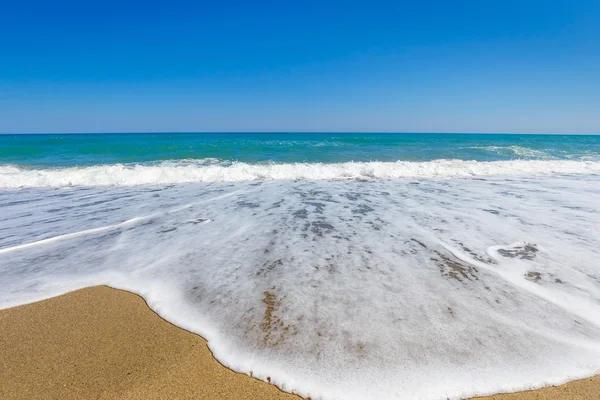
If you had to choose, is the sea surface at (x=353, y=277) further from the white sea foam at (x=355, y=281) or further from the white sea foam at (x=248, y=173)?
the white sea foam at (x=248, y=173)

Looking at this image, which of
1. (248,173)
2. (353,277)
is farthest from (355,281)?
(248,173)

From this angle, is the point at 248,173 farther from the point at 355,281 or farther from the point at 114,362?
the point at 114,362

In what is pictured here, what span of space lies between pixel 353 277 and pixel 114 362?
2.16 meters

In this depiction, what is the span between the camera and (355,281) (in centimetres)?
313

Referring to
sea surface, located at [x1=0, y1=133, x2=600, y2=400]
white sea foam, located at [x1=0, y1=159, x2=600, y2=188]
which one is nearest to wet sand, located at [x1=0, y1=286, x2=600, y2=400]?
sea surface, located at [x1=0, y1=133, x2=600, y2=400]

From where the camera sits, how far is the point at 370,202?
6.88m

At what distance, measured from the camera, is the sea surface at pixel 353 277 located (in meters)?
2.00

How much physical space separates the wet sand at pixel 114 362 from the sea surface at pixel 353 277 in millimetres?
115

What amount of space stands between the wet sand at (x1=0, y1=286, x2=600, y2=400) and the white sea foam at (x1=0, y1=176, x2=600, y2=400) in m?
0.12

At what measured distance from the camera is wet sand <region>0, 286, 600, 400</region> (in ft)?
5.87

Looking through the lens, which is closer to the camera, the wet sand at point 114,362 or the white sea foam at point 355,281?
the wet sand at point 114,362

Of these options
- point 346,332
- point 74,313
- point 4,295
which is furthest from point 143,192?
point 346,332

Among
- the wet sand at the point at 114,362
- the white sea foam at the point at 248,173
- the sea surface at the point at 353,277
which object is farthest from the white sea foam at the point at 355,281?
the white sea foam at the point at 248,173

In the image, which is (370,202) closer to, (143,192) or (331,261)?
(331,261)
